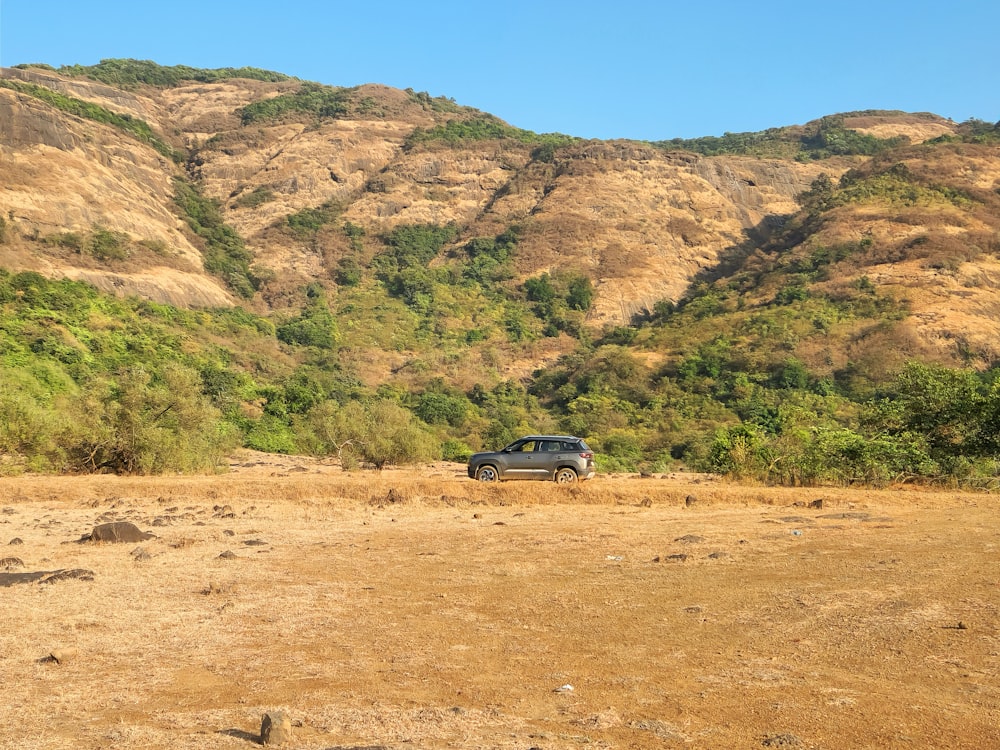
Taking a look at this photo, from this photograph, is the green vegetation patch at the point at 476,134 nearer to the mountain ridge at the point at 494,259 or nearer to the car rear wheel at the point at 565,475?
the mountain ridge at the point at 494,259

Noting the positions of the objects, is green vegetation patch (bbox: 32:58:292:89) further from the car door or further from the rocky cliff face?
the car door

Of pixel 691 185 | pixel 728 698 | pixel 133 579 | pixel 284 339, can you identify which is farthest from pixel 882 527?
pixel 691 185

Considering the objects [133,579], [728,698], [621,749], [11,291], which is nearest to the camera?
[621,749]

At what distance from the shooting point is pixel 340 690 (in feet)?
22.7

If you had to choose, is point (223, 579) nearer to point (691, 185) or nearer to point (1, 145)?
point (1, 145)

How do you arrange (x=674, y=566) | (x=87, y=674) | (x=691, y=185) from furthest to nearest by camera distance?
(x=691, y=185)
(x=674, y=566)
(x=87, y=674)

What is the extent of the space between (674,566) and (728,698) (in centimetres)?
545

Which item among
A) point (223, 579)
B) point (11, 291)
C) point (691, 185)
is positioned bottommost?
point (223, 579)

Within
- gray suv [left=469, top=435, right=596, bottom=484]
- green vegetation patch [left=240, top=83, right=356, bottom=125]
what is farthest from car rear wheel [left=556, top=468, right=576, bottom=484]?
green vegetation patch [left=240, top=83, right=356, bottom=125]

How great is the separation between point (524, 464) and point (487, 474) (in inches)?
41.8

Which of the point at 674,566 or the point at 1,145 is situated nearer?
the point at 674,566

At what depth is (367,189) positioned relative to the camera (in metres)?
110

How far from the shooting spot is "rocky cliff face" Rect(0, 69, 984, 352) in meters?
76.1

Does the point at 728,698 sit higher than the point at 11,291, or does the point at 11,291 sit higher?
the point at 11,291
